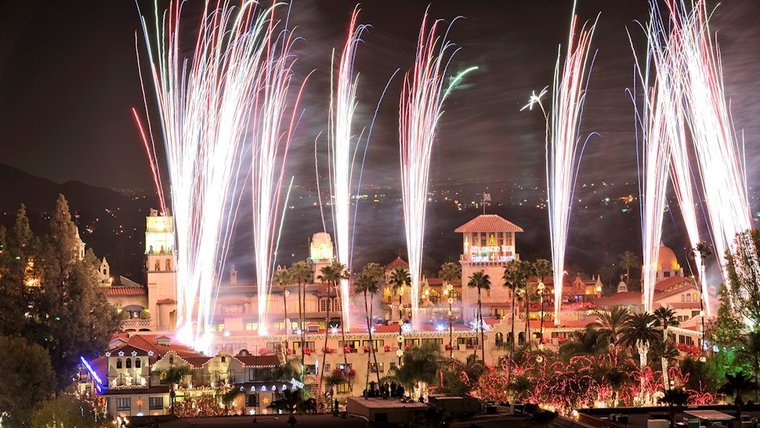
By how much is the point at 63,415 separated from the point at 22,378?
167 inches

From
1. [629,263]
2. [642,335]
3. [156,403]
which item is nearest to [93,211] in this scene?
[629,263]

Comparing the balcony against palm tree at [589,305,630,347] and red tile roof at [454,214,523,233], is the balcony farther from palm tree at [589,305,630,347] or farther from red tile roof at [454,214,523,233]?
palm tree at [589,305,630,347]

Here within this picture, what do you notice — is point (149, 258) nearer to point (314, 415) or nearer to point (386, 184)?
point (314, 415)

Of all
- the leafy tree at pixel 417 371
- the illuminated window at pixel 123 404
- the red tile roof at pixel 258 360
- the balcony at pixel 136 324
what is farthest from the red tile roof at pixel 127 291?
the illuminated window at pixel 123 404

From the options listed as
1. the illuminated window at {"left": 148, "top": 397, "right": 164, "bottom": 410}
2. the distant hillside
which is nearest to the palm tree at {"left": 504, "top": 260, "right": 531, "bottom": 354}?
the illuminated window at {"left": 148, "top": 397, "right": 164, "bottom": 410}

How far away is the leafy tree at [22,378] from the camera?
53.9 m

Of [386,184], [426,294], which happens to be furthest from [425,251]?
[426,294]

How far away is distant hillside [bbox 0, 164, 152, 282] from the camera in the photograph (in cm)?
14725

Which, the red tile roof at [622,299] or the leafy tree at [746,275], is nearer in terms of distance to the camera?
the leafy tree at [746,275]

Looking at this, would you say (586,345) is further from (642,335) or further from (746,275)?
(746,275)

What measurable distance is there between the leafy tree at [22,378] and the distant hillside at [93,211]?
267 ft

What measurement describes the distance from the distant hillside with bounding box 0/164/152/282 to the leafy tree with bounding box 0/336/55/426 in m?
81.3

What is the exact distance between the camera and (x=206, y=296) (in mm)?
70000

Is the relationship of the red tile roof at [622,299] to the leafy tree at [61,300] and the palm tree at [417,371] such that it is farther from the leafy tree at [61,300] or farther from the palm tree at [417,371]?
the leafy tree at [61,300]
